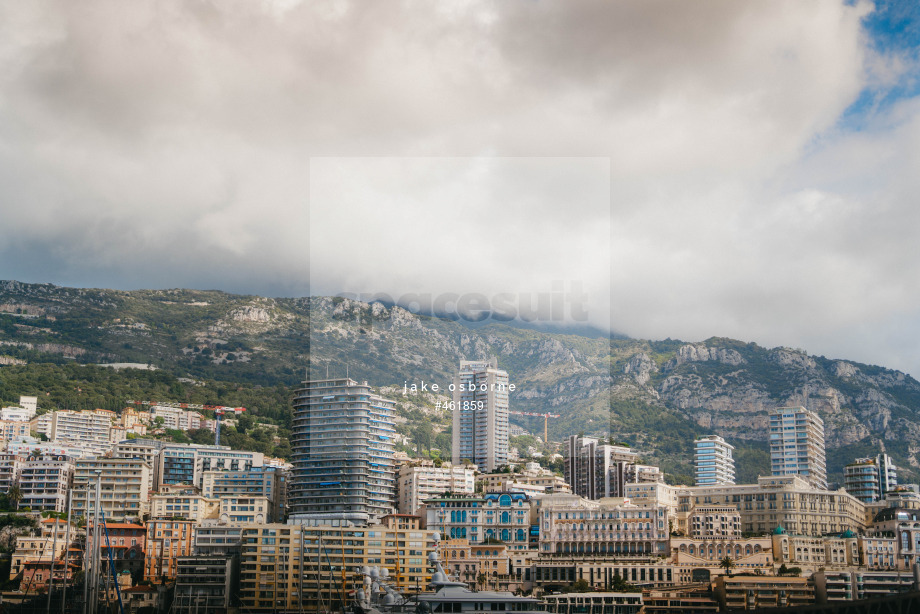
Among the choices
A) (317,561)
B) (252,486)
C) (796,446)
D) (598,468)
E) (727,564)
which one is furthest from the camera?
(796,446)

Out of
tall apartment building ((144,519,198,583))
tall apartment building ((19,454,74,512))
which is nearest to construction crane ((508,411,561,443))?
tall apartment building ((19,454,74,512))

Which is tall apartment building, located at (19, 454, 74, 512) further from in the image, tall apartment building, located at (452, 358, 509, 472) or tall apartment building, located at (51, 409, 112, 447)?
tall apartment building, located at (452, 358, 509, 472)

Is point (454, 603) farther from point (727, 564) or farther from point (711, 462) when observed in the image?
point (711, 462)

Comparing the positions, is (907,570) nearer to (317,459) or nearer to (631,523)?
(631,523)

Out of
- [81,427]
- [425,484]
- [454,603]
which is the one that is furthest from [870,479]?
[454,603]

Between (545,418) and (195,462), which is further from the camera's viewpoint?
(545,418)

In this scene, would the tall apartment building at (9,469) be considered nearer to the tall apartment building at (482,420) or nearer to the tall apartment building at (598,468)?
the tall apartment building at (482,420)
